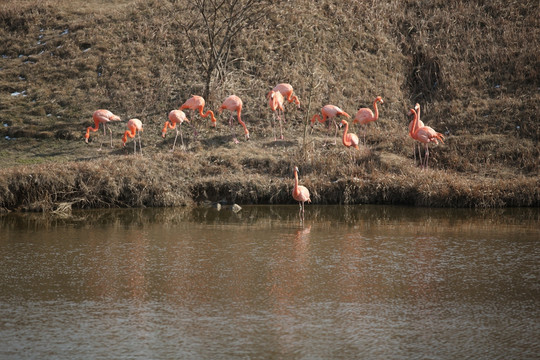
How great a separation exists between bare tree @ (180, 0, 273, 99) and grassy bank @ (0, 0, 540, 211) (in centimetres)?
31

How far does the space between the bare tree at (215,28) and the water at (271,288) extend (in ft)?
27.4

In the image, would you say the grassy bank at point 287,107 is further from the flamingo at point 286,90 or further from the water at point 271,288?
the water at point 271,288

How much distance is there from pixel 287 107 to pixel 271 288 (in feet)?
40.4

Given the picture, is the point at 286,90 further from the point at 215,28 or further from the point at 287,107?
the point at 215,28

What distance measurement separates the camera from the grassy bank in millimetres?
15688

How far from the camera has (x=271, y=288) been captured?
9031 millimetres

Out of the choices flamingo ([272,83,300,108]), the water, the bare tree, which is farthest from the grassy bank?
the water

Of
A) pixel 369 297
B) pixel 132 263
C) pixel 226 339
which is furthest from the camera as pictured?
pixel 132 263

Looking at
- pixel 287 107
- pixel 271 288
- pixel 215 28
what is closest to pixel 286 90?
pixel 287 107

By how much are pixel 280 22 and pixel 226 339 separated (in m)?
18.8

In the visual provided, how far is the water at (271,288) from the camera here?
7117mm

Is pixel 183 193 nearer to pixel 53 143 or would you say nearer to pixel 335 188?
pixel 335 188

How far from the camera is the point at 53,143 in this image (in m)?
18.8

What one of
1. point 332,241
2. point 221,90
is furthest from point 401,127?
point 332,241
